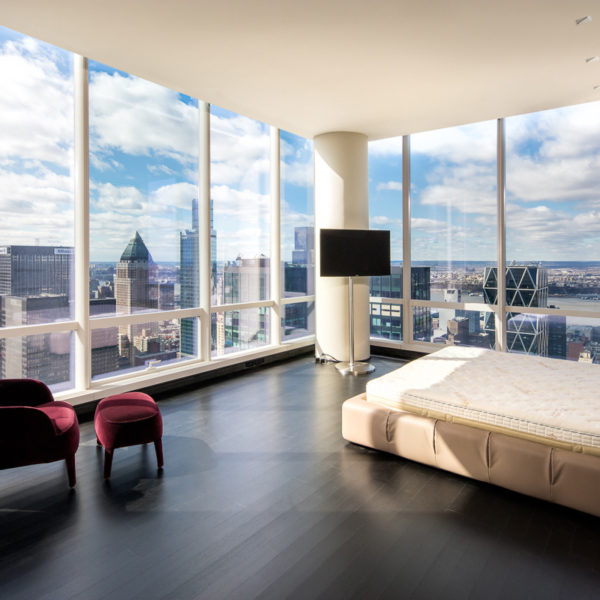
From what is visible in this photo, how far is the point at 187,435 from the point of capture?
3.62 meters

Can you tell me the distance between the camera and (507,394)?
3150 mm

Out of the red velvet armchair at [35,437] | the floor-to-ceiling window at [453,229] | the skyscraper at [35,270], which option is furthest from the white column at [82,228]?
the floor-to-ceiling window at [453,229]

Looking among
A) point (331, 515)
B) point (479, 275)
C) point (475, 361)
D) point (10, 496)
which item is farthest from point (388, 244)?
point (10, 496)

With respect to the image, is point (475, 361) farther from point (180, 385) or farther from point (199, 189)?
point (199, 189)

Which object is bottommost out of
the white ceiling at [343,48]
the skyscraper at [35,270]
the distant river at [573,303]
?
the distant river at [573,303]

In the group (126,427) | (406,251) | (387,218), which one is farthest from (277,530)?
(387,218)

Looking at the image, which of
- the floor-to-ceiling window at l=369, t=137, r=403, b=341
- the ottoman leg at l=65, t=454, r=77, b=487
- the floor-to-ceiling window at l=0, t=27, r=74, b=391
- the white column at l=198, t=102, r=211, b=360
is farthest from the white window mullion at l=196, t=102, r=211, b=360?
the floor-to-ceiling window at l=369, t=137, r=403, b=341

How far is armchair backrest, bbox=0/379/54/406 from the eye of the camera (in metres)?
3.08

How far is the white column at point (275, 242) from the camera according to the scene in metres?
6.34

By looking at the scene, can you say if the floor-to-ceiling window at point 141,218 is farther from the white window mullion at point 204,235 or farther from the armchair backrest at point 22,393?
the armchair backrest at point 22,393

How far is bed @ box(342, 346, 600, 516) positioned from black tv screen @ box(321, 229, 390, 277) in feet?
6.39

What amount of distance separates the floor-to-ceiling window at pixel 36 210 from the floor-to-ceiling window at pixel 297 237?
316 cm

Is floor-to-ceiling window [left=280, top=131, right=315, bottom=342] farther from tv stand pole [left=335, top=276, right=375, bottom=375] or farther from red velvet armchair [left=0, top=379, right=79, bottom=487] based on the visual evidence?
red velvet armchair [left=0, top=379, right=79, bottom=487]

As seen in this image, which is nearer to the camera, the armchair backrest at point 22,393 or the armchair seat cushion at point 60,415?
the armchair seat cushion at point 60,415
